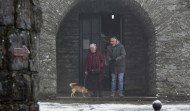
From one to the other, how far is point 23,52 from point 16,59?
0.22ft

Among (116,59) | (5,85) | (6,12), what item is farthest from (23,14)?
(116,59)

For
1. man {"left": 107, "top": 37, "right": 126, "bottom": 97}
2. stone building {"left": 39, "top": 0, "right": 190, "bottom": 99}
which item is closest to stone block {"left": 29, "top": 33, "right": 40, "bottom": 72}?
stone building {"left": 39, "top": 0, "right": 190, "bottom": 99}

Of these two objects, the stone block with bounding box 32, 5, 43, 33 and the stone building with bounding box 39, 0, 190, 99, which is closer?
the stone block with bounding box 32, 5, 43, 33

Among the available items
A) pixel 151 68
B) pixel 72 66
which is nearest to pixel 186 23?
pixel 151 68

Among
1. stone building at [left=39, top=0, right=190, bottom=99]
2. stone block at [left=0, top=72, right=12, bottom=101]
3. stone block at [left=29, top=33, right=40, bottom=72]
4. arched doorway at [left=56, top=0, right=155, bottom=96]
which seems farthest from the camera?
arched doorway at [left=56, top=0, right=155, bottom=96]

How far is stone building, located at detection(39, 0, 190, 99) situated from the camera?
8.25 meters

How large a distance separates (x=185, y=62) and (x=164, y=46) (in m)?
0.60

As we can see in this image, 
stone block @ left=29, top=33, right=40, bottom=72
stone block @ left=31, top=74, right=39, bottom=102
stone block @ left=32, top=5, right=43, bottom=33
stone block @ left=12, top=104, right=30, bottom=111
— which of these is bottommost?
stone block @ left=12, top=104, right=30, bottom=111

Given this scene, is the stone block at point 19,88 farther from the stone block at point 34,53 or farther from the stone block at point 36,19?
the stone block at point 36,19

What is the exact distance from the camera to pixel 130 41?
10.5 m

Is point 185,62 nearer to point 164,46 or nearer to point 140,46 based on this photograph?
point 164,46

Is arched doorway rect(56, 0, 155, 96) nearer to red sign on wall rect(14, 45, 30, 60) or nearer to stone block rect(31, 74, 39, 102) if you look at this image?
stone block rect(31, 74, 39, 102)

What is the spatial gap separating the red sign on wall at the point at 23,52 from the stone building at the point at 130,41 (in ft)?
18.8

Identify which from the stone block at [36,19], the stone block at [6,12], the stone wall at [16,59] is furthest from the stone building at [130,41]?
the stone block at [6,12]
